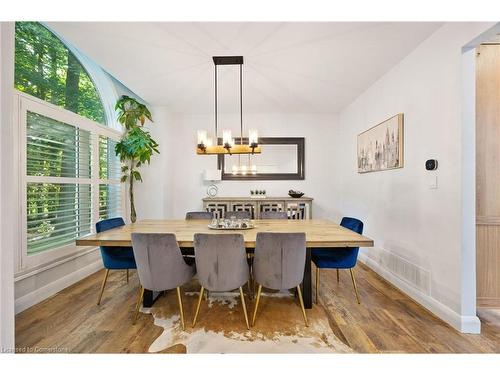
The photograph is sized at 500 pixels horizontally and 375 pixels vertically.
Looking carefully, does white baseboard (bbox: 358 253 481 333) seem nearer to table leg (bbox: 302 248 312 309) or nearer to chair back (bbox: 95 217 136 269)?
table leg (bbox: 302 248 312 309)

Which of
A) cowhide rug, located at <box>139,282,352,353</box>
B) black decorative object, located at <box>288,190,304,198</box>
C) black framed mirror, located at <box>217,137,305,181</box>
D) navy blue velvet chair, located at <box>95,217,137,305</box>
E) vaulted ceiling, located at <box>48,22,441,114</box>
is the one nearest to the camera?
cowhide rug, located at <box>139,282,352,353</box>

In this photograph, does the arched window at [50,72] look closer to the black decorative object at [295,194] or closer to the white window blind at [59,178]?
the white window blind at [59,178]

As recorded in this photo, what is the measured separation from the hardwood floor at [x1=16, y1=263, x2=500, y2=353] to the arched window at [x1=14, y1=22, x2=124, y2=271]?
0.59 meters

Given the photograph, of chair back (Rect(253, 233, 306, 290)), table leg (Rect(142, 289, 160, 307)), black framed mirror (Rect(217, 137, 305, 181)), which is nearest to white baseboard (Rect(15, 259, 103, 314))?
table leg (Rect(142, 289, 160, 307))

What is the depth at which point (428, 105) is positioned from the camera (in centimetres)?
218

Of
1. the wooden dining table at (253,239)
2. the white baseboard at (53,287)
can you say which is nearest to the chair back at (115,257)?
the wooden dining table at (253,239)

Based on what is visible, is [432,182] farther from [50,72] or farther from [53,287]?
[50,72]

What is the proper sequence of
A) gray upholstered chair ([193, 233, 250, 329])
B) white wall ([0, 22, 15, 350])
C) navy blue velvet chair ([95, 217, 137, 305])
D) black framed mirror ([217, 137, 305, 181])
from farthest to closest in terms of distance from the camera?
black framed mirror ([217, 137, 305, 181]) < navy blue velvet chair ([95, 217, 137, 305]) < gray upholstered chair ([193, 233, 250, 329]) < white wall ([0, 22, 15, 350])

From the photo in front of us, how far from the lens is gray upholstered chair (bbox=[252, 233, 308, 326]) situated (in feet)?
5.78

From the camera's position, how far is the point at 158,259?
1788mm

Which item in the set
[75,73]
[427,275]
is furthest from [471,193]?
[75,73]

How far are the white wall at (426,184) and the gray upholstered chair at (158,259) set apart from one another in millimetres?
2329
